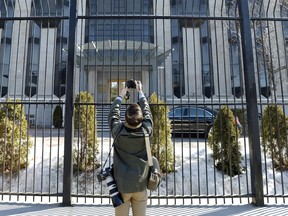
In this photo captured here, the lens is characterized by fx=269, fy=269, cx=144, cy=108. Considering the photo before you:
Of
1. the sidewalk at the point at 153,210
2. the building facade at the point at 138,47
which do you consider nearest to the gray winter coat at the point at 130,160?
the sidewalk at the point at 153,210

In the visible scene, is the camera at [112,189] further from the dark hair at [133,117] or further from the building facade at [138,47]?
the building facade at [138,47]

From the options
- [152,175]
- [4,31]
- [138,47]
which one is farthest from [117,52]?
[152,175]

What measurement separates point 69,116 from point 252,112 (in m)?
3.08

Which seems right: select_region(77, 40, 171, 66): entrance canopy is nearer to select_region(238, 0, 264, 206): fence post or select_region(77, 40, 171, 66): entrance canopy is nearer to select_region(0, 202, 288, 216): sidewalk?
select_region(238, 0, 264, 206): fence post

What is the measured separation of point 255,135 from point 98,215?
281 cm

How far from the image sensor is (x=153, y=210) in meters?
4.24

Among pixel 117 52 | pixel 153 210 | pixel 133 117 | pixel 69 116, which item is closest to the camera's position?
pixel 133 117

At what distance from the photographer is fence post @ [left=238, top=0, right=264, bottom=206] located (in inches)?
173

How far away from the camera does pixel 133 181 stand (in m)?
2.63

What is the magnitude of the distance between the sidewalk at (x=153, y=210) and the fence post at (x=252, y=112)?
0.96 feet

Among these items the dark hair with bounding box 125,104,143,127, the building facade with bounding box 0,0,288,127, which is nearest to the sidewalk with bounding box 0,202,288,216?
the building facade with bounding box 0,0,288,127

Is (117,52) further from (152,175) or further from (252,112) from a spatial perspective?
(152,175)

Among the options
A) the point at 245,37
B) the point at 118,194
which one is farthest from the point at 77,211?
the point at 245,37

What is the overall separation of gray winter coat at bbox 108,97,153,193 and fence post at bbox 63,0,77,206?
1900mm
